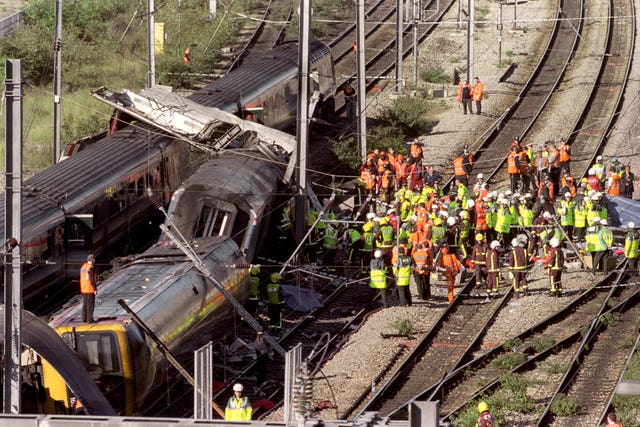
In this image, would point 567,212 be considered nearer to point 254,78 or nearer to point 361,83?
point 361,83

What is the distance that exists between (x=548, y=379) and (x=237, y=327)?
6.47 m

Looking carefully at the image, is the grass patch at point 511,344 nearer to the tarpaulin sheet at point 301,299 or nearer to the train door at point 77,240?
the tarpaulin sheet at point 301,299

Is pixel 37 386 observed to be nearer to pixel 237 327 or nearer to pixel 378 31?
pixel 237 327

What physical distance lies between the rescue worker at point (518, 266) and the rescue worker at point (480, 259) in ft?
2.00

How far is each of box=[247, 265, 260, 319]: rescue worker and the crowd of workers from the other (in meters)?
2.45

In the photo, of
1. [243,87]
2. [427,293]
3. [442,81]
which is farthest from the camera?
[442,81]

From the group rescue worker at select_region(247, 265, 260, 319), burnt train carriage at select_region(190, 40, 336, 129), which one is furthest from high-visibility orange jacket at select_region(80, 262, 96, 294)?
burnt train carriage at select_region(190, 40, 336, 129)

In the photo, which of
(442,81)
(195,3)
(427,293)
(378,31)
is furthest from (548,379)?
(195,3)

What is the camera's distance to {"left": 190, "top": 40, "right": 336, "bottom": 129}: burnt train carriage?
40594 millimetres

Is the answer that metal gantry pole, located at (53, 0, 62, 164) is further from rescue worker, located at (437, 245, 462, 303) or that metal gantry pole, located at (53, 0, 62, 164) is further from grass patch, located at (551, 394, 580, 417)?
grass patch, located at (551, 394, 580, 417)

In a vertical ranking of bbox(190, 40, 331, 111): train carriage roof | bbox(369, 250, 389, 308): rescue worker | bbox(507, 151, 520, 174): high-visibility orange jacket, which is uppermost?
bbox(190, 40, 331, 111): train carriage roof

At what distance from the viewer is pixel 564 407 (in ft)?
77.7

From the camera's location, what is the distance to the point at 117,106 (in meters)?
36.3

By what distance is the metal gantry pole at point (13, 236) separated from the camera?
62.2 feet
